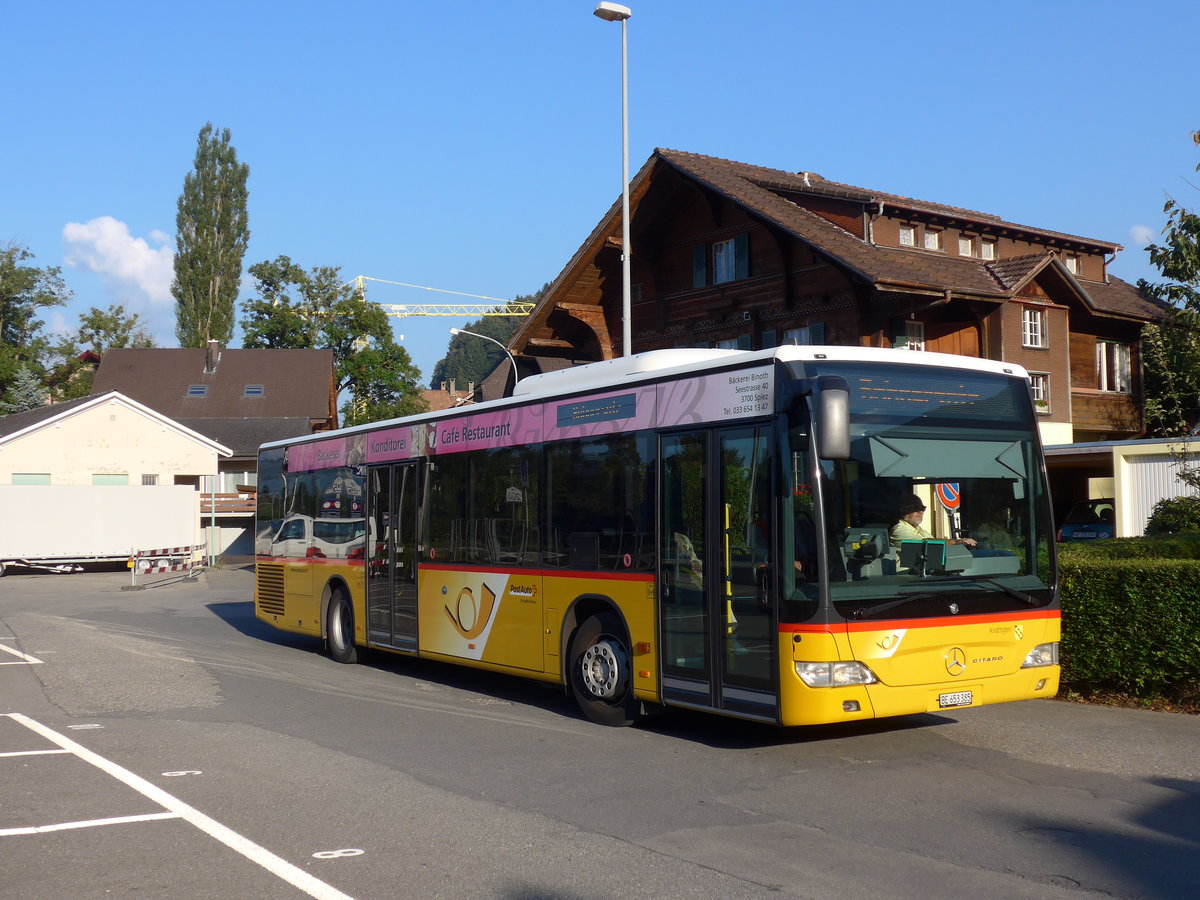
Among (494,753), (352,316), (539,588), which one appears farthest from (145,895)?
(352,316)

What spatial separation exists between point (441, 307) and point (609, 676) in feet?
472

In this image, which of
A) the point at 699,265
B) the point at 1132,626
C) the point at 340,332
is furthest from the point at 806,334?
the point at 340,332

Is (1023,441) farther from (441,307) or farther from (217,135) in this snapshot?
(441,307)

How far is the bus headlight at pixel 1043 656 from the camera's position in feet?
30.5

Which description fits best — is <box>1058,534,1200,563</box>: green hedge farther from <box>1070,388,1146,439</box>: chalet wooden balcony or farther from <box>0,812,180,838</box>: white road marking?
<box>1070,388,1146,439</box>: chalet wooden balcony

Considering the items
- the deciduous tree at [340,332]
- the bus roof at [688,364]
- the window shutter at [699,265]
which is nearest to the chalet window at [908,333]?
the window shutter at [699,265]

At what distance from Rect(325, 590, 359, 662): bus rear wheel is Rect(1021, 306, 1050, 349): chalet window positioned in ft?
78.1

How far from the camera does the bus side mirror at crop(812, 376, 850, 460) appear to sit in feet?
26.8

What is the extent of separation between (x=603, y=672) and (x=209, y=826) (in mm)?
4204

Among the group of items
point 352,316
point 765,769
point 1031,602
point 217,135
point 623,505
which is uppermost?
point 217,135

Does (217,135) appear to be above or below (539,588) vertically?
above

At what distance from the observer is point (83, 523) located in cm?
4247

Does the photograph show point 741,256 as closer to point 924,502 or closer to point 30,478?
point 924,502

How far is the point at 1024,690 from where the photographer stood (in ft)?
30.5
